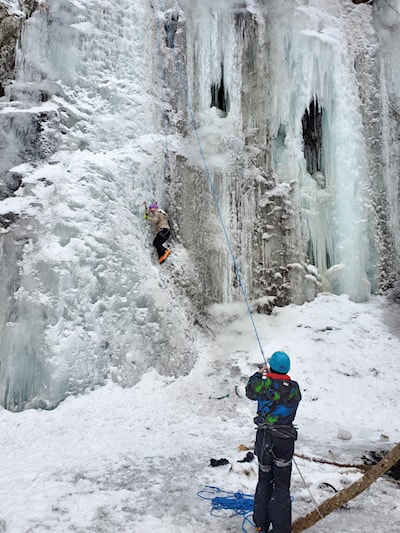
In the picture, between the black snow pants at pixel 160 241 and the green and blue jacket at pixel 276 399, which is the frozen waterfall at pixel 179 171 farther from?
the green and blue jacket at pixel 276 399

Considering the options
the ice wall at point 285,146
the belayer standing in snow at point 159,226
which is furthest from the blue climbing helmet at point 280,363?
the ice wall at point 285,146

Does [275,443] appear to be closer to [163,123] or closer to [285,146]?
[163,123]

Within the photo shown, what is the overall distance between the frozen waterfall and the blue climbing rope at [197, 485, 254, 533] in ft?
12.2

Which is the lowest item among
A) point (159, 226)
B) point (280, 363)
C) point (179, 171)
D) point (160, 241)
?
point (280, 363)

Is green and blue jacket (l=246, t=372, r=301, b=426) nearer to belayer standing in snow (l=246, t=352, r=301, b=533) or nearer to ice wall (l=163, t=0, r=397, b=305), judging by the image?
belayer standing in snow (l=246, t=352, r=301, b=533)

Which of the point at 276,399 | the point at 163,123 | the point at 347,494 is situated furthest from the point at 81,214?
the point at 347,494

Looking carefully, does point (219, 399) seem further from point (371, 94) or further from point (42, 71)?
point (371, 94)

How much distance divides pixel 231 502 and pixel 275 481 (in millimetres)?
791

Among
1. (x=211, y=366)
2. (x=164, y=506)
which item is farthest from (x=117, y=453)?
(x=211, y=366)

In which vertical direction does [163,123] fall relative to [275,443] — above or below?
above

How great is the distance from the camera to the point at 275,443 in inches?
132

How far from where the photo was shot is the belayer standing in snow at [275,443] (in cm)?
329

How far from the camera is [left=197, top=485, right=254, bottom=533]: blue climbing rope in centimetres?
376

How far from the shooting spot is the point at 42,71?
9141mm
